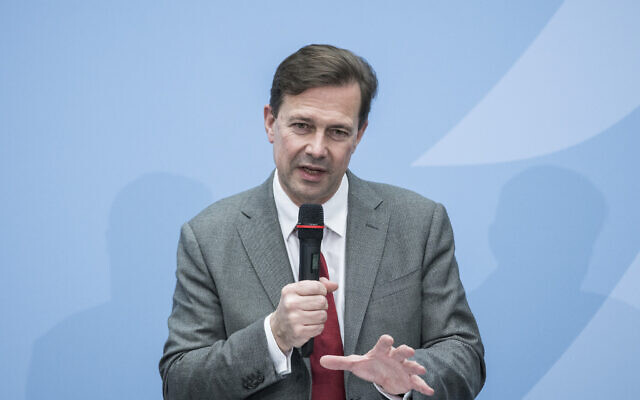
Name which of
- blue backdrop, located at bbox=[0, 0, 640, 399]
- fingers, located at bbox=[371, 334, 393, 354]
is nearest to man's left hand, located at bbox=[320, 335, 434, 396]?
fingers, located at bbox=[371, 334, 393, 354]

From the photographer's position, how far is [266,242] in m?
2.20

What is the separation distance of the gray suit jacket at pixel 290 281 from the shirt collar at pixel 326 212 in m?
0.03

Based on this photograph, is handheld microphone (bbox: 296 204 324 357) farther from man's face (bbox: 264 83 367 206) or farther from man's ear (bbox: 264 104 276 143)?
man's ear (bbox: 264 104 276 143)

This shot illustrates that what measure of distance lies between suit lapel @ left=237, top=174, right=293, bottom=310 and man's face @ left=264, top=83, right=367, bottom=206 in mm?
127

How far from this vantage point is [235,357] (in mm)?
1937

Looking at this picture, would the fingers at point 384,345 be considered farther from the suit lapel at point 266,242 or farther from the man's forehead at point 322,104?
the man's forehead at point 322,104

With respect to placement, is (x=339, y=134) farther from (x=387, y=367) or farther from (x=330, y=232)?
(x=387, y=367)

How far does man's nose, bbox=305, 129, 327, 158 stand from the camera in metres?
2.13

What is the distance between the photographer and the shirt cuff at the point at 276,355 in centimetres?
190
